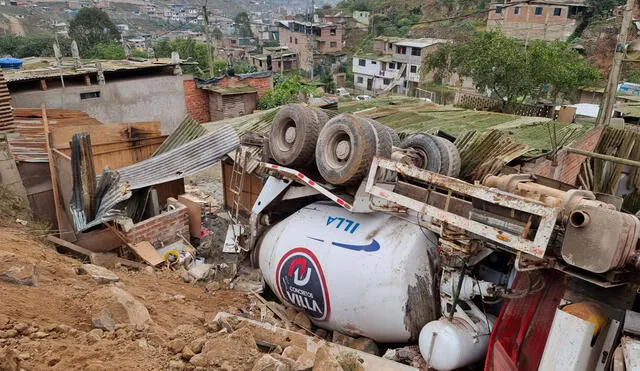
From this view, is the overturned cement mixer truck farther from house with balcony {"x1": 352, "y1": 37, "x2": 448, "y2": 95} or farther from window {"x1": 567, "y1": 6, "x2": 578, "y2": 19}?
window {"x1": 567, "y1": 6, "x2": 578, "y2": 19}

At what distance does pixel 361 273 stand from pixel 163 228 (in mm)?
3953

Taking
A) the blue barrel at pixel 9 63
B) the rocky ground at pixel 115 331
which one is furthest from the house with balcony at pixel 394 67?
the rocky ground at pixel 115 331

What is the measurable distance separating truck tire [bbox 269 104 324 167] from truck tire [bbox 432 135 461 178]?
1.51 metres

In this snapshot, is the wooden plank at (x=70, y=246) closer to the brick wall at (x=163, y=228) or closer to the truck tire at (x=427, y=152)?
the brick wall at (x=163, y=228)

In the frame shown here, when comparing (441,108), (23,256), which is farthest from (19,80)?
(441,108)

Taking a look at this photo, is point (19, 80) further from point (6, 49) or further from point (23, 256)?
point (6, 49)

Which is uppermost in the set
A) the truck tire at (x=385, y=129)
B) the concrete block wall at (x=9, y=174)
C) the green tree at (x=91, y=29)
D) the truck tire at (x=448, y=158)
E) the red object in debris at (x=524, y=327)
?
the green tree at (x=91, y=29)

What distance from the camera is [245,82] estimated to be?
1969cm

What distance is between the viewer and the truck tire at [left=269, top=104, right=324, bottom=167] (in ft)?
18.7

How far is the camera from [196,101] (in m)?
17.8

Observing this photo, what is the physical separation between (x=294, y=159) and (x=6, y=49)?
4826 centimetres

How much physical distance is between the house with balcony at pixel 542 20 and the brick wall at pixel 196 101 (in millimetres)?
28689

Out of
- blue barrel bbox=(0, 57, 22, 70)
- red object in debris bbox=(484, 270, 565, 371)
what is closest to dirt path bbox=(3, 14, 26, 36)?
blue barrel bbox=(0, 57, 22, 70)

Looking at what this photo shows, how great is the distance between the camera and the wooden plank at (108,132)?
7.59 meters
